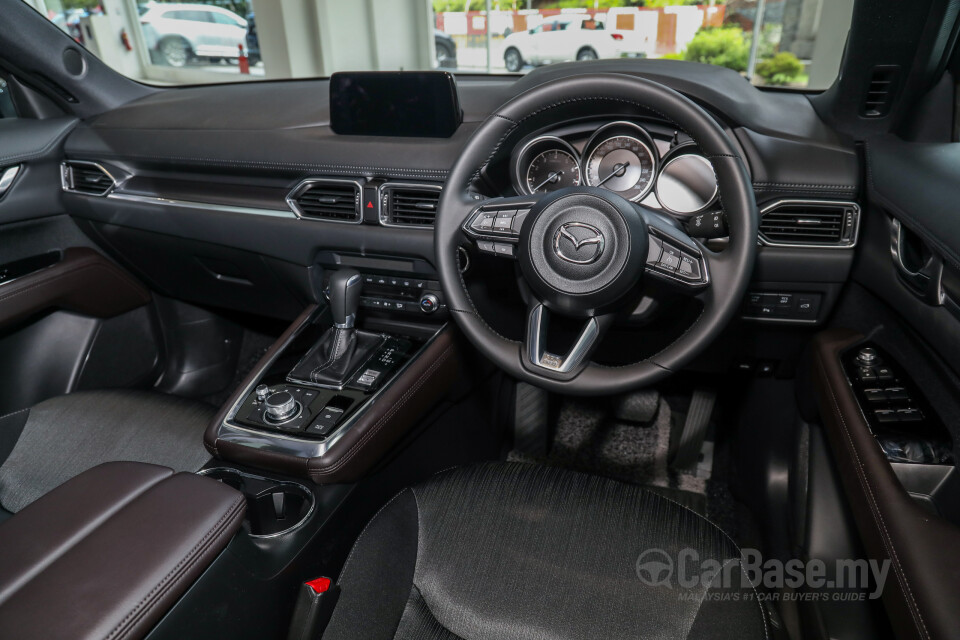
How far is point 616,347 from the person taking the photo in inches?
62.3

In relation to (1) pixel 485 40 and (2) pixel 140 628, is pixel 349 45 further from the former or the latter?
(2) pixel 140 628

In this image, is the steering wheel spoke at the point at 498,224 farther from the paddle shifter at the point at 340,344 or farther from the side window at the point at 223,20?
the side window at the point at 223,20

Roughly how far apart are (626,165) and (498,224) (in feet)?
1.11

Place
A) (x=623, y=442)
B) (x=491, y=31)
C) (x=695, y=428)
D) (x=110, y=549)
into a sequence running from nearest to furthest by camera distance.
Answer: (x=110, y=549)
(x=695, y=428)
(x=623, y=442)
(x=491, y=31)

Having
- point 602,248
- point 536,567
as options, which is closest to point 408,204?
point 602,248

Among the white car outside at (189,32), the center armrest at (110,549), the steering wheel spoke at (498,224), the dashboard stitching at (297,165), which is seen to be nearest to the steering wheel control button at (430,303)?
the dashboard stitching at (297,165)

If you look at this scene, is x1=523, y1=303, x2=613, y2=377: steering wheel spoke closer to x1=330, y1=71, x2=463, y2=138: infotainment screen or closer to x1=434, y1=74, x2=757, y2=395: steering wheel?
x1=434, y1=74, x2=757, y2=395: steering wheel

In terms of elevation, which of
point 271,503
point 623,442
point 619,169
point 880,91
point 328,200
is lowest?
point 623,442

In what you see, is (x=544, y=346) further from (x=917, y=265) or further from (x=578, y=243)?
(x=917, y=265)

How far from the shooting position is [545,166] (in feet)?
4.30

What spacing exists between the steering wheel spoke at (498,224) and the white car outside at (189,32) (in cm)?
756

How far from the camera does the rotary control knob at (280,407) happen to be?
4.17ft

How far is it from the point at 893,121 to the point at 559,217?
781 millimetres

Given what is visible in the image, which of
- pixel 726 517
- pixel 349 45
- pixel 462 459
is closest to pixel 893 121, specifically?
pixel 726 517
